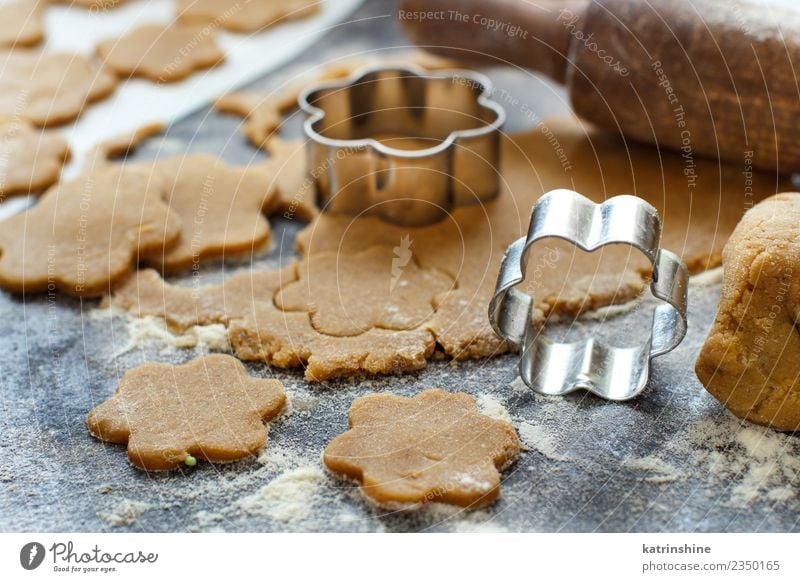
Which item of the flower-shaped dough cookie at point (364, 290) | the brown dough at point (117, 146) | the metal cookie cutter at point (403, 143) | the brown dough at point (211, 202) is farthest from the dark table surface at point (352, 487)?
the brown dough at point (117, 146)

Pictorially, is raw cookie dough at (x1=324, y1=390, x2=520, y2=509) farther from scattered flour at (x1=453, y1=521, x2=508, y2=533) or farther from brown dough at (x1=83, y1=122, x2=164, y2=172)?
brown dough at (x1=83, y1=122, x2=164, y2=172)

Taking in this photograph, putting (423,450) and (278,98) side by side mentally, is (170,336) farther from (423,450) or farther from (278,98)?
(278,98)

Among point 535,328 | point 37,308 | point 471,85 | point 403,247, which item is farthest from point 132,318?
point 471,85

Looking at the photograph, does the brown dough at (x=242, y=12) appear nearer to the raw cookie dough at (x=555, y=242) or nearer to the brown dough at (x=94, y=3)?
the brown dough at (x=94, y=3)

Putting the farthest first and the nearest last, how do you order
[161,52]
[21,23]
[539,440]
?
1. [21,23]
2. [161,52]
3. [539,440]

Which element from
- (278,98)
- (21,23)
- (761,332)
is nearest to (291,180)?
(278,98)

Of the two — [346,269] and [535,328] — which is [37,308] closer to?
[346,269]
